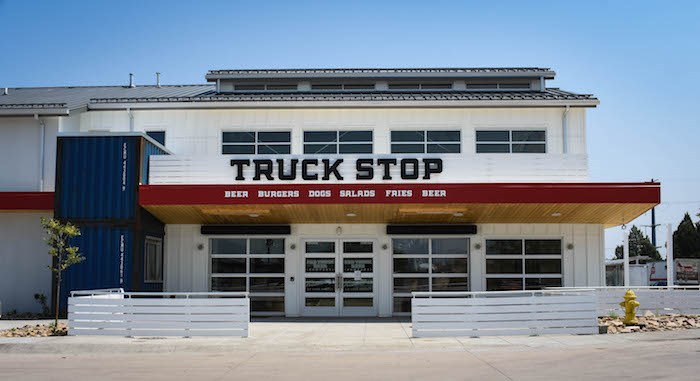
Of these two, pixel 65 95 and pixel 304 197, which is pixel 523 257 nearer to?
pixel 304 197

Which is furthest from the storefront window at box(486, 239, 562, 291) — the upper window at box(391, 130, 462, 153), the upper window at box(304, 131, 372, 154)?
the upper window at box(304, 131, 372, 154)

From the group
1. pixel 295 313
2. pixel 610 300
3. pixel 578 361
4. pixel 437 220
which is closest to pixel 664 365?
pixel 578 361

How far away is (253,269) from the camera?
23.4m

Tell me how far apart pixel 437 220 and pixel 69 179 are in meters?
10.4

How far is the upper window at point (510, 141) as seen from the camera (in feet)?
77.7

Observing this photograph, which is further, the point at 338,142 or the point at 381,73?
the point at 381,73

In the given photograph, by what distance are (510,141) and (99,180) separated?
1204cm

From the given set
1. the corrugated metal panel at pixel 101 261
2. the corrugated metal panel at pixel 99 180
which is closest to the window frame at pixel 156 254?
the corrugated metal panel at pixel 101 261

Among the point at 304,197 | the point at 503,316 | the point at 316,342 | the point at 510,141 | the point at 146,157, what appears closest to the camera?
the point at 316,342

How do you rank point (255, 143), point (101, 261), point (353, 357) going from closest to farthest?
point (353, 357), point (101, 261), point (255, 143)

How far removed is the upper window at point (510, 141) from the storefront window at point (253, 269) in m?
6.84

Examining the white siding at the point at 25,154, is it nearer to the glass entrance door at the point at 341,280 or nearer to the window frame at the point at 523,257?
the glass entrance door at the point at 341,280

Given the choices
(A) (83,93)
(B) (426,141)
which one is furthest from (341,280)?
(A) (83,93)

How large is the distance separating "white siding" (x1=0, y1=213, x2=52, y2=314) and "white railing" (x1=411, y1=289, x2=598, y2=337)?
11.6m
